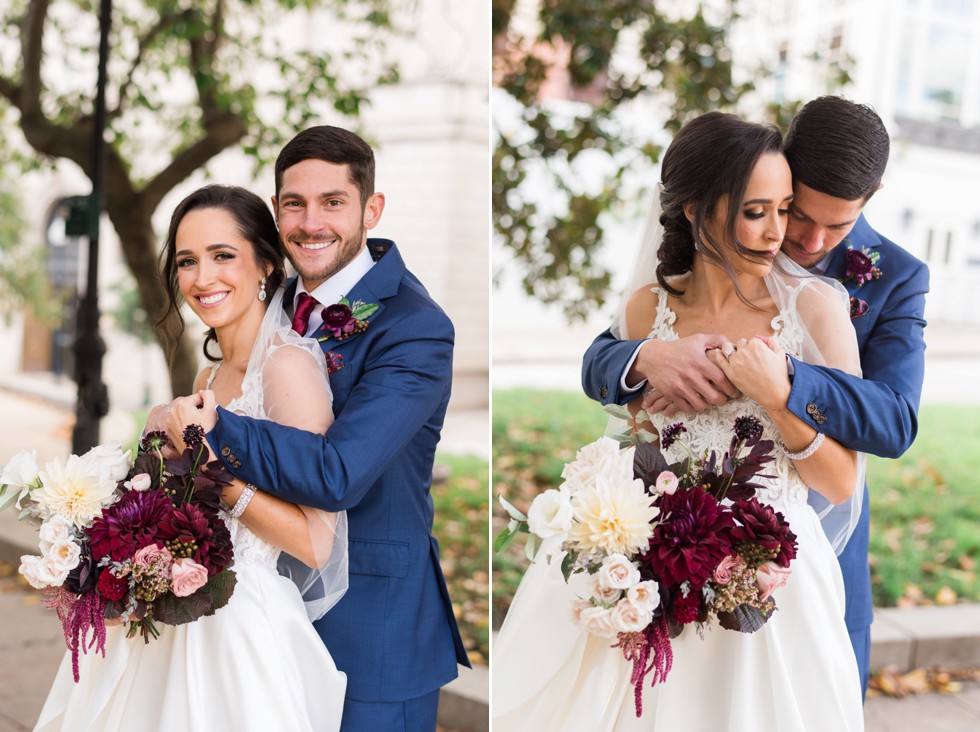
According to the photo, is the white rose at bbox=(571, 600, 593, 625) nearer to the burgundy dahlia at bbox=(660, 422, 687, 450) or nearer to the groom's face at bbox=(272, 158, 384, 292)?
the burgundy dahlia at bbox=(660, 422, 687, 450)

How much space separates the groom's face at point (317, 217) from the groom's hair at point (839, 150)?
42.6 inches

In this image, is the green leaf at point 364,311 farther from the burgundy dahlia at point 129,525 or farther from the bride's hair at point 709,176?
the bride's hair at point 709,176

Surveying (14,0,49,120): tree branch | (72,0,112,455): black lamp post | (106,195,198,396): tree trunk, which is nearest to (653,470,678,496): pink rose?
(106,195,198,396): tree trunk

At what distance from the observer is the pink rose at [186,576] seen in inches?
82.0

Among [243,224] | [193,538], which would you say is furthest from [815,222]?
[193,538]

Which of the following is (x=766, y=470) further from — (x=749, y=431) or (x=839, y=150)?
(x=839, y=150)

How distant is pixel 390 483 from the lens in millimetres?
2453

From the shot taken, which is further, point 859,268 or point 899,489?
point 899,489

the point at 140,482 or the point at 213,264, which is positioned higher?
the point at 213,264

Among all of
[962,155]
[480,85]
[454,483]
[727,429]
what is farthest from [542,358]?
[727,429]

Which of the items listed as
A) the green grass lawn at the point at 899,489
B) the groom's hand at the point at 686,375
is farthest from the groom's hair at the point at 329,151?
the green grass lawn at the point at 899,489

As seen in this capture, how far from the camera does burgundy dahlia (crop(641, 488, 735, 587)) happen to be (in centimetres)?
211

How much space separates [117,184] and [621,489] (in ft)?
19.9

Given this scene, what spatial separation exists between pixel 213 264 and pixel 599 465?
1028 mm
